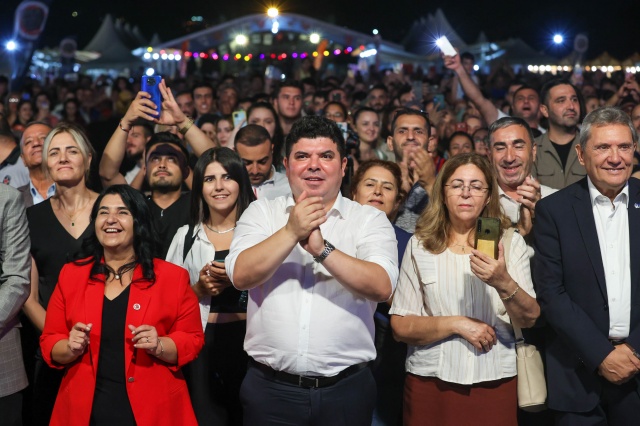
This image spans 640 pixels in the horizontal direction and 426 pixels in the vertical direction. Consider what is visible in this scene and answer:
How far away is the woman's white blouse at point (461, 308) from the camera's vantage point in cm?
388

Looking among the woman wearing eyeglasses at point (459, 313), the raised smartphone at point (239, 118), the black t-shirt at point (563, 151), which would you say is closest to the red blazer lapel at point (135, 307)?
the woman wearing eyeglasses at point (459, 313)

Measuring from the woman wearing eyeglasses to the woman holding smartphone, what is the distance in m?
0.92

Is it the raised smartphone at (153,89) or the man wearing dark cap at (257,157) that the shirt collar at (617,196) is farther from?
the raised smartphone at (153,89)

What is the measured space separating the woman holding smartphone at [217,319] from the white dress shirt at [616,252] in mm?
1834

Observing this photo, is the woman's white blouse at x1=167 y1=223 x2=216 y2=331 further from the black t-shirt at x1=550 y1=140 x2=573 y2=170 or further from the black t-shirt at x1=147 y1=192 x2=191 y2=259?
the black t-shirt at x1=550 y1=140 x2=573 y2=170

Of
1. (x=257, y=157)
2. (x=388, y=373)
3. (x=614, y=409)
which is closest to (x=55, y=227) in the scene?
(x=257, y=157)

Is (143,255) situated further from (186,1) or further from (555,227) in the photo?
(186,1)

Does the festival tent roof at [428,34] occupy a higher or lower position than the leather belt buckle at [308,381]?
higher

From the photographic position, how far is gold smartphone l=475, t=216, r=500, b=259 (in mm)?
3514

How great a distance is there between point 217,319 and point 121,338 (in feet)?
2.43

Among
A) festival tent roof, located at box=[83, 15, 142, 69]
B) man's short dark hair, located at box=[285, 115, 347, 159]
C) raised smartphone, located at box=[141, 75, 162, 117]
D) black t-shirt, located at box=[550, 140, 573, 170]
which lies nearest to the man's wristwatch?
man's short dark hair, located at box=[285, 115, 347, 159]

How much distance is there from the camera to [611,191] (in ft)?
13.0

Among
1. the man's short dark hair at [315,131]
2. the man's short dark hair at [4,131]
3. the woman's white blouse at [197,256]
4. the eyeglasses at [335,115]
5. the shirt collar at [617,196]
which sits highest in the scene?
the eyeglasses at [335,115]

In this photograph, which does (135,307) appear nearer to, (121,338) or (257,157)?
(121,338)
